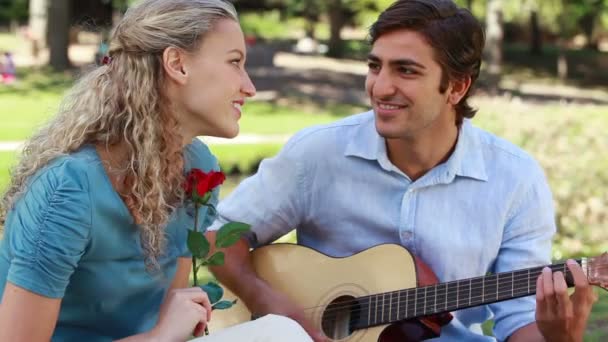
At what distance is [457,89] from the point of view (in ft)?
11.7

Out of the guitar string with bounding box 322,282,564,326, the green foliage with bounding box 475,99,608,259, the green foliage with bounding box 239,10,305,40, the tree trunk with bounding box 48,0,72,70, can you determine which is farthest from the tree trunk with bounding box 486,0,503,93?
the guitar string with bounding box 322,282,564,326

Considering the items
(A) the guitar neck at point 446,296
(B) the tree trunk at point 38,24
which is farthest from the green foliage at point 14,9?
(A) the guitar neck at point 446,296

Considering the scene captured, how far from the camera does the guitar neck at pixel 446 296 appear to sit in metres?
3.09

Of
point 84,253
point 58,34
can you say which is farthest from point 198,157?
point 58,34

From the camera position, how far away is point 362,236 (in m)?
3.59

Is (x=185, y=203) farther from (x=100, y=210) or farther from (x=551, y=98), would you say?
(x=551, y=98)

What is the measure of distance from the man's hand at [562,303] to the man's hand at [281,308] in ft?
2.49

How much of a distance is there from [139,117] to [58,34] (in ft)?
66.3

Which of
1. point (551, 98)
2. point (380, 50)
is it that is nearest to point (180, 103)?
point (380, 50)

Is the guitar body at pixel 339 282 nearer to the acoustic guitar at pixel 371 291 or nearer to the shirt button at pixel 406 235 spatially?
the acoustic guitar at pixel 371 291

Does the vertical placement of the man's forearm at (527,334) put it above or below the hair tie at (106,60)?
below

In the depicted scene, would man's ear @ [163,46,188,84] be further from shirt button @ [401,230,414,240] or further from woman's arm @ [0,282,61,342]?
shirt button @ [401,230,414,240]

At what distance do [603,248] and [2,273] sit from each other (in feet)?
18.9

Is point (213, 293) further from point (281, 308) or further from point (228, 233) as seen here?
point (281, 308)
